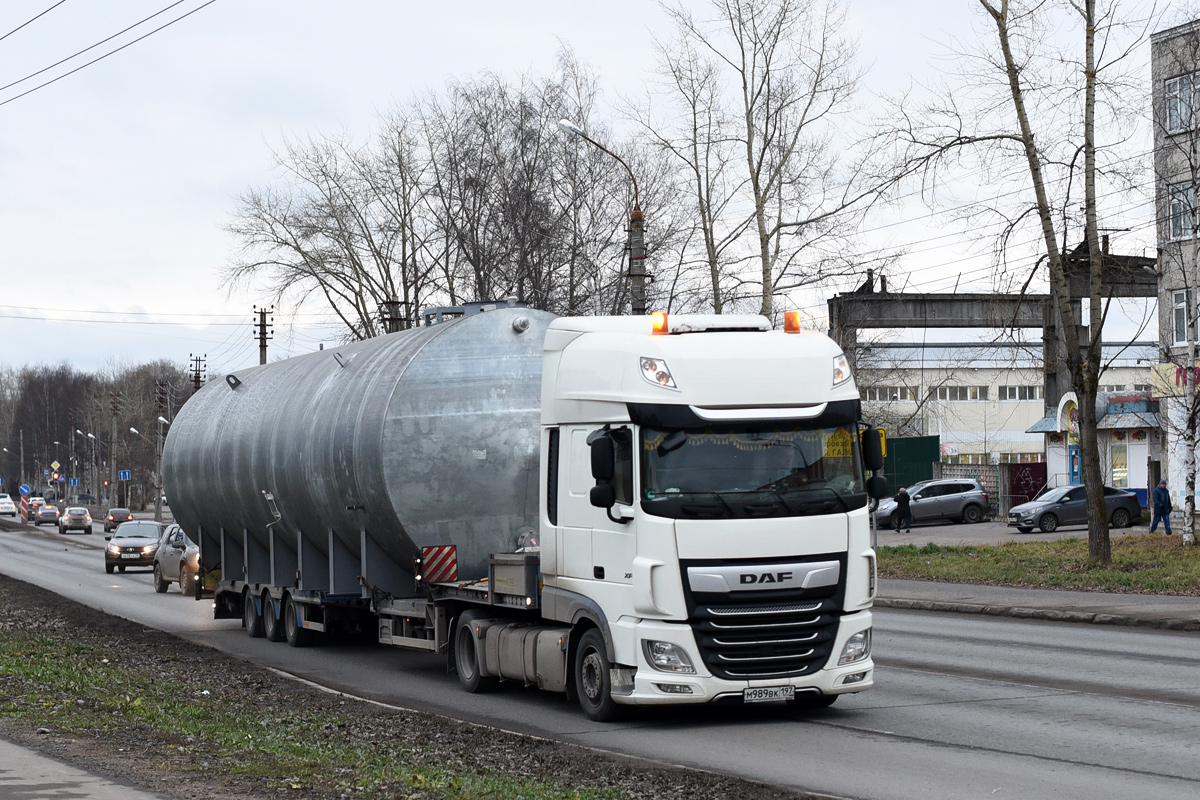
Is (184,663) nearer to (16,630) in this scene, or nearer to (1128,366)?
(16,630)

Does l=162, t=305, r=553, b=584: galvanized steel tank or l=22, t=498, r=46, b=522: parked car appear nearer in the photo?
l=162, t=305, r=553, b=584: galvanized steel tank

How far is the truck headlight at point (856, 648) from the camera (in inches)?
434

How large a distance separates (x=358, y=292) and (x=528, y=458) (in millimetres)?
42015

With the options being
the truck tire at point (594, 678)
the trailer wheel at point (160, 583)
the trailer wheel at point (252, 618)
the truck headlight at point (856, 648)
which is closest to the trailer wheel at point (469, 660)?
the truck tire at point (594, 678)

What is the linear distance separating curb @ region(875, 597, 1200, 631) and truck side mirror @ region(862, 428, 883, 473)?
9494 millimetres

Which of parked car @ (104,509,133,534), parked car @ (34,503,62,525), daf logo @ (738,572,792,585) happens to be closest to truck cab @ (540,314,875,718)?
daf logo @ (738,572,792,585)

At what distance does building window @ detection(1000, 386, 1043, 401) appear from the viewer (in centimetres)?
10038

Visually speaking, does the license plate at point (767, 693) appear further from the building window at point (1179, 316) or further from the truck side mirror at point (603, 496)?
the building window at point (1179, 316)

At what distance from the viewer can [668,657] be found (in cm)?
1064

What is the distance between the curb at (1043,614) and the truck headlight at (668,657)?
35.9 feet

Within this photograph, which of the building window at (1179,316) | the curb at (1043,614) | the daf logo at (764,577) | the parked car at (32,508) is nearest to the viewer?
the daf logo at (764,577)

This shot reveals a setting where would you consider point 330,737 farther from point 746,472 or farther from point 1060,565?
point 1060,565

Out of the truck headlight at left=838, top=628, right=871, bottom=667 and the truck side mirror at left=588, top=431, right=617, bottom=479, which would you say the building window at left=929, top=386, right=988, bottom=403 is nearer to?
the truck headlight at left=838, top=628, right=871, bottom=667

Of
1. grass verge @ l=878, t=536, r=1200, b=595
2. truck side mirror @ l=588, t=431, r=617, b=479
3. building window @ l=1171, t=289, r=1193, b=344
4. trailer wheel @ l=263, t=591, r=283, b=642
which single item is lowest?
grass verge @ l=878, t=536, r=1200, b=595
